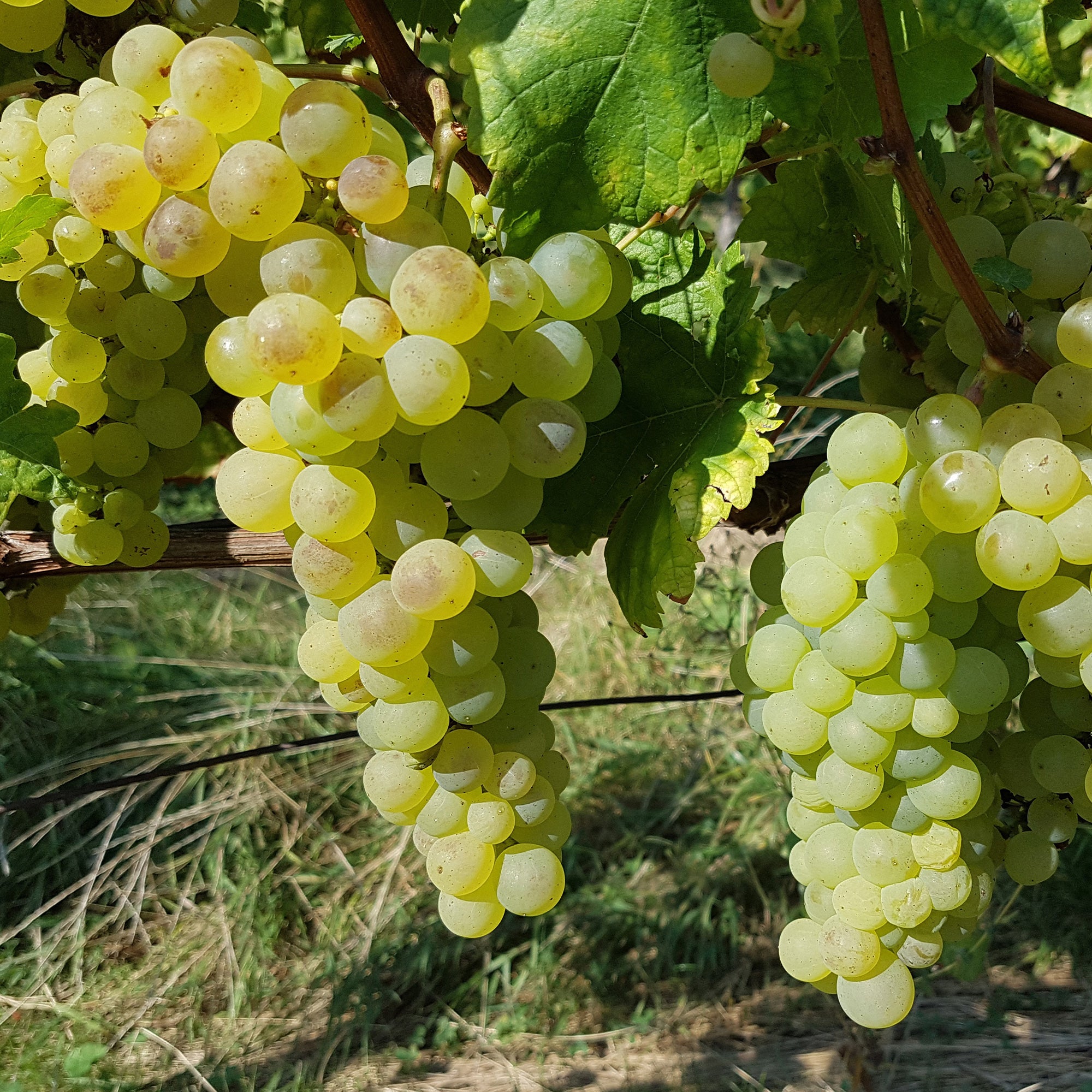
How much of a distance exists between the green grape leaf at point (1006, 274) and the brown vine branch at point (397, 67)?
0.28 metres

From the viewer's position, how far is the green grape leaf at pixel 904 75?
1.53 ft

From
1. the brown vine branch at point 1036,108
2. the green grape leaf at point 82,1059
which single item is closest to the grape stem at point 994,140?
the brown vine branch at point 1036,108

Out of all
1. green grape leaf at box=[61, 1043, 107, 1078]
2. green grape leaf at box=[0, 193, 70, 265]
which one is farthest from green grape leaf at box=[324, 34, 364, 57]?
green grape leaf at box=[61, 1043, 107, 1078]

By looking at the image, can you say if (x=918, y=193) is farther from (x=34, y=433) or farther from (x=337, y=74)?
(x=34, y=433)

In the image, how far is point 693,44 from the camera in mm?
478

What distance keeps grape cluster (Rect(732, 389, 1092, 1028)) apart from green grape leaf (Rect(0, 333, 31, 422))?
1.35 feet

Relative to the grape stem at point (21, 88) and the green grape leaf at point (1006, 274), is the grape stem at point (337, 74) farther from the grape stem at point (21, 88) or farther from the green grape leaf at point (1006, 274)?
the green grape leaf at point (1006, 274)

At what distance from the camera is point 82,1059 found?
1.75m

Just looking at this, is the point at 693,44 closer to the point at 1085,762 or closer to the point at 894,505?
the point at 894,505

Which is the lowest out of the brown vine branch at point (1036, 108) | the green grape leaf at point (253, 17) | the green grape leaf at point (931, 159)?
the green grape leaf at point (931, 159)

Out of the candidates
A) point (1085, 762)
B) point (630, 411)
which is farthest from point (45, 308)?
point (1085, 762)

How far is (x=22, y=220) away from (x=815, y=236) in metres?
0.49

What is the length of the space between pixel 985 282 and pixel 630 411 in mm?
207

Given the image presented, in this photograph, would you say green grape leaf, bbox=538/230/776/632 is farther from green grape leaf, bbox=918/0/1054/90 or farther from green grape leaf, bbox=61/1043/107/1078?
green grape leaf, bbox=61/1043/107/1078
